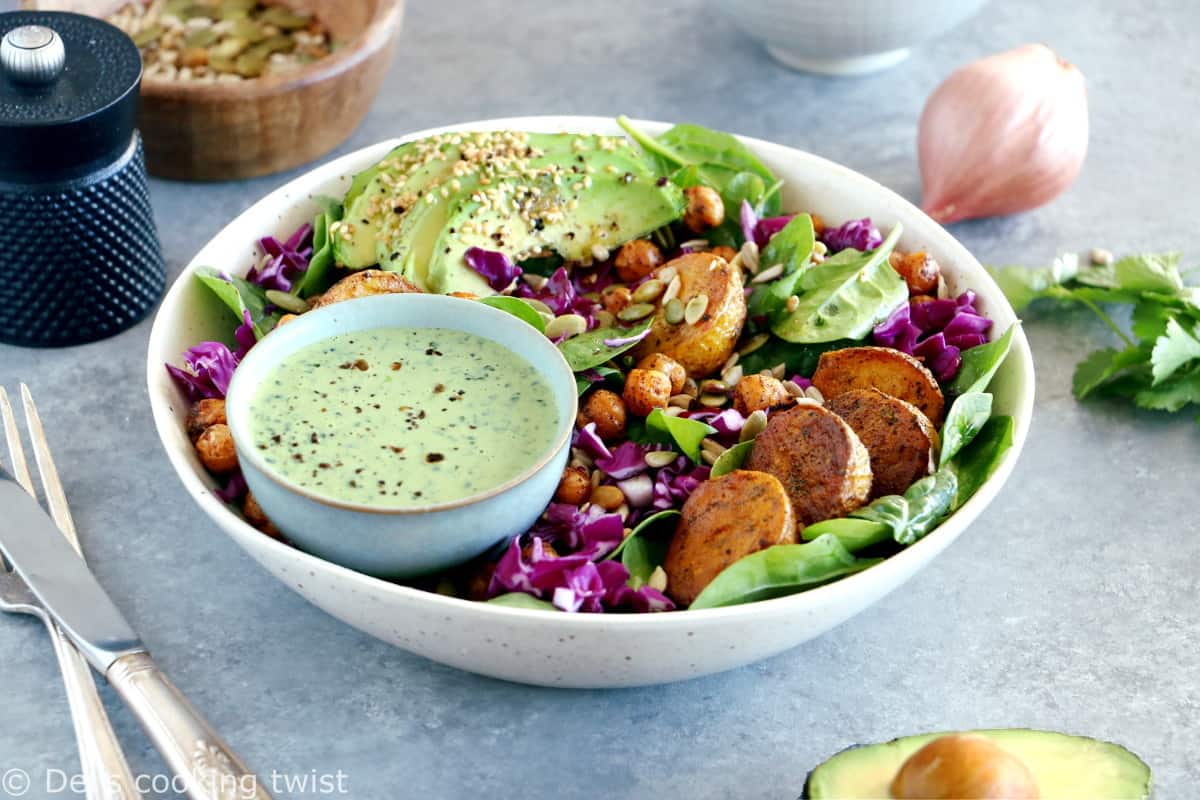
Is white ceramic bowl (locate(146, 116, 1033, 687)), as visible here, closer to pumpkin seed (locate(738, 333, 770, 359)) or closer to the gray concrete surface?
the gray concrete surface

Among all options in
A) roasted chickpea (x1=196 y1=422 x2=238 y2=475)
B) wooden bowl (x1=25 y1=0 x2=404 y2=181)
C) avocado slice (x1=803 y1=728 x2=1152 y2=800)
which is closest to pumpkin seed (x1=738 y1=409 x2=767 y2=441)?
avocado slice (x1=803 y1=728 x2=1152 y2=800)

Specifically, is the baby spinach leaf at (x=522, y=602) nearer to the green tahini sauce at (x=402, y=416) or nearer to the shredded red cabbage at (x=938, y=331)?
the green tahini sauce at (x=402, y=416)

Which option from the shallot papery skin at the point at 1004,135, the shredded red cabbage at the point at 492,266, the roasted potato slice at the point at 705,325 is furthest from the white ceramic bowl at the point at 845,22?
the shredded red cabbage at the point at 492,266

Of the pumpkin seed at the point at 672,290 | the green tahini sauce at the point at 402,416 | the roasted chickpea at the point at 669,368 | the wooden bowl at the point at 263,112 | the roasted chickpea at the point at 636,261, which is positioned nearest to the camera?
the green tahini sauce at the point at 402,416

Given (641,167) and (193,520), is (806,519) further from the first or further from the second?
(193,520)

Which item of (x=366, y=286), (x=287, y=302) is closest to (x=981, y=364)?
(x=366, y=286)

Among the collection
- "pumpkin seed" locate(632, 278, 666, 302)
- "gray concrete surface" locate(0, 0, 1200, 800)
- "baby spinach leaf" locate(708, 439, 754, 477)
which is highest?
"pumpkin seed" locate(632, 278, 666, 302)
